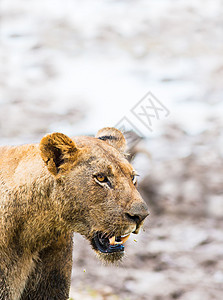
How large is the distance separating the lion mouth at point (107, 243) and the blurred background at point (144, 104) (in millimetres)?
2559

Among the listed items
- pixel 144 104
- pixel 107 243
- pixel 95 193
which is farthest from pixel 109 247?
pixel 144 104

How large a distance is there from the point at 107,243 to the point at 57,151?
0.71 meters

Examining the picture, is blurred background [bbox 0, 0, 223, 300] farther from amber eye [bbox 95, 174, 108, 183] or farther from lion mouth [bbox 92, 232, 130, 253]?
amber eye [bbox 95, 174, 108, 183]

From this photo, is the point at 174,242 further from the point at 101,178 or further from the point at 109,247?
the point at 101,178

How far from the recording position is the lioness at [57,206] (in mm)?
3541

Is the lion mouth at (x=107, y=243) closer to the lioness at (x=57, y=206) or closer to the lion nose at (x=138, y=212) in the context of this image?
the lioness at (x=57, y=206)

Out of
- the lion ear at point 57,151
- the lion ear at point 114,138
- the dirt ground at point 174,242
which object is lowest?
the dirt ground at point 174,242

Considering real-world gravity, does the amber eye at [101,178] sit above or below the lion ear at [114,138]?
below

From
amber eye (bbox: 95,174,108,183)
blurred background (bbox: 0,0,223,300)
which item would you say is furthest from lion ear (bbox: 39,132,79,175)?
blurred background (bbox: 0,0,223,300)

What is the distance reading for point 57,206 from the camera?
144 inches

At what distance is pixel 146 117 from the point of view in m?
9.73

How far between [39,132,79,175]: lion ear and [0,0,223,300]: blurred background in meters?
2.88

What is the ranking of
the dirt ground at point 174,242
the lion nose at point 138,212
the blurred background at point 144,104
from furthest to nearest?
the blurred background at point 144,104, the dirt ground at point 174,242, the lion nose at point 138,212

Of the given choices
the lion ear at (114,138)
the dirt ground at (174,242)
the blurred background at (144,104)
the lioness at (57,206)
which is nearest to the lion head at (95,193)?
the lioness at (57,206)
